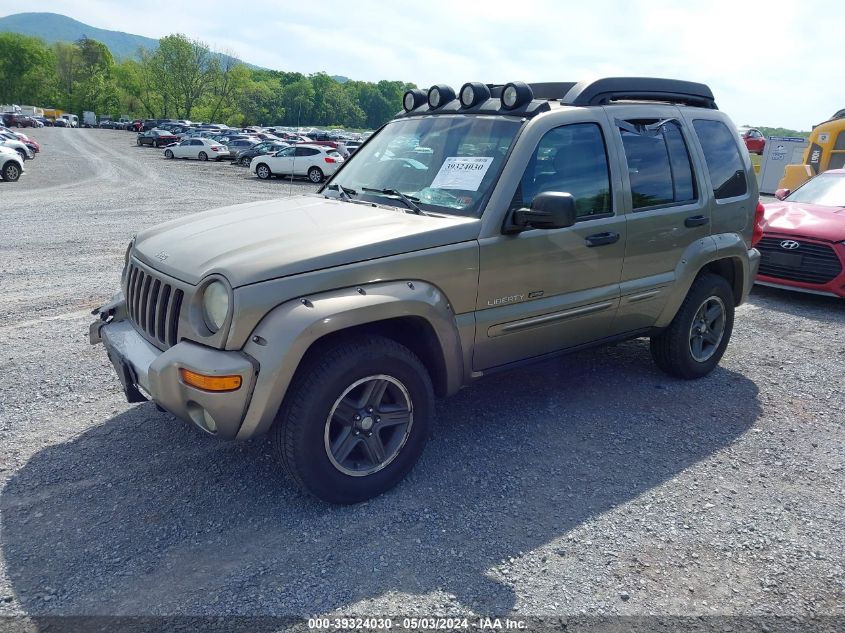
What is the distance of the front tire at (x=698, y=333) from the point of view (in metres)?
4.80

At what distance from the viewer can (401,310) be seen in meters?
3.12

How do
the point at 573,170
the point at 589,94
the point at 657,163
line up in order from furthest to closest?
the point at 657,163 → the point at 589,94 → the point at 573,170

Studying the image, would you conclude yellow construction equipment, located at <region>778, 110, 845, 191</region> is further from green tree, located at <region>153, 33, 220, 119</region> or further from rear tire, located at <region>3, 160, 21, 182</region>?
green tree, located at <region>153, 33, 220, 119</region>

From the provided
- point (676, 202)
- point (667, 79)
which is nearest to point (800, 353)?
point (676, 202)

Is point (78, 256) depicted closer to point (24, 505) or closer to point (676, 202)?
point (24, 505)

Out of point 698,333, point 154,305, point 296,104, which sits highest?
point 296,104

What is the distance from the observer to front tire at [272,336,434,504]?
9.80 ft

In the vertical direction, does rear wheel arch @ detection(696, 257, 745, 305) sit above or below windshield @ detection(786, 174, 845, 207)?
below

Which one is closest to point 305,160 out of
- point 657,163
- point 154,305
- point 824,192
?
point 824,192

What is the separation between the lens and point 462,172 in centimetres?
377

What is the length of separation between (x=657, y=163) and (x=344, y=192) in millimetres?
2120

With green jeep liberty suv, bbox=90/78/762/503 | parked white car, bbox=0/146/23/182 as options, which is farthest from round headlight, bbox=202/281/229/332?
parked white car, bbox=0/146/23/182

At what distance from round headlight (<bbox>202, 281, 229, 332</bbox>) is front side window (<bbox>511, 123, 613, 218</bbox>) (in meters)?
1.64

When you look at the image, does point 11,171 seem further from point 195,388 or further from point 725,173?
point 725,173
